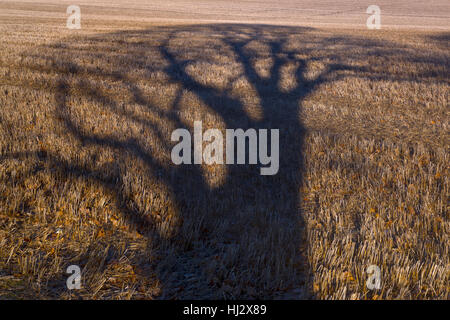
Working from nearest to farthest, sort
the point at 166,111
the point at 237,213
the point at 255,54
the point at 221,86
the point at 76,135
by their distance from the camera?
the point at 237,213, the point at 76,135, the point at 166,111, the point at 221,86, the point at 255,54

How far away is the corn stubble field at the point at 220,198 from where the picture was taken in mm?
3430

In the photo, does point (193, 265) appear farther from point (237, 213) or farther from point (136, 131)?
point (136, 131)

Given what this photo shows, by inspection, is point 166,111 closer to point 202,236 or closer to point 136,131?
point 136,131

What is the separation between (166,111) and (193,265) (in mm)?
6440

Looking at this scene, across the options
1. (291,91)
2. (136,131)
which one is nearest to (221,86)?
(291,91)

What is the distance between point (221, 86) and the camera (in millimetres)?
13188

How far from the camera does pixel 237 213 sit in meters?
4.70

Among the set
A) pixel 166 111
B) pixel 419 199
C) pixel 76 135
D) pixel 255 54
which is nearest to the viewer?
pixel 419 199

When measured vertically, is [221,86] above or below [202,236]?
above

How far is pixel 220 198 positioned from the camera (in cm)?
516

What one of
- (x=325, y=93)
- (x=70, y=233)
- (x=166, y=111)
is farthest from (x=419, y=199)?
(x=325, y=93)

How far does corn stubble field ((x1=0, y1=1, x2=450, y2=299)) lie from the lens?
135 inches
